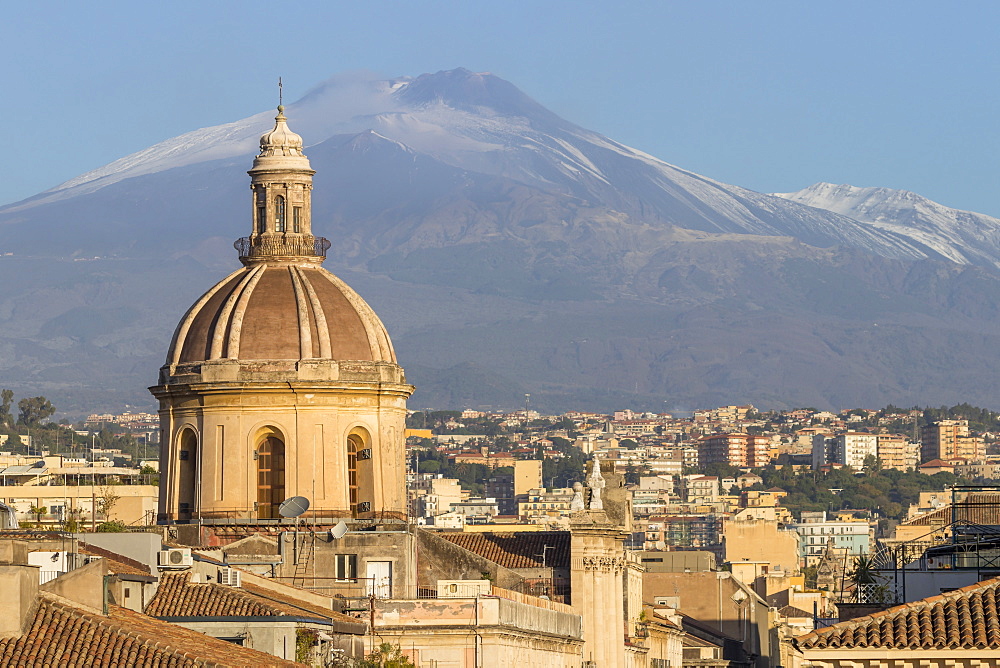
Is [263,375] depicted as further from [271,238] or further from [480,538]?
[480,538]

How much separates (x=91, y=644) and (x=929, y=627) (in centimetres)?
975

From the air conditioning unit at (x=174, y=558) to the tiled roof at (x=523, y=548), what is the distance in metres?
20.8

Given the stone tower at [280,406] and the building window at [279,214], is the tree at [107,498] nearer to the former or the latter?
the stone tower at [280,406]

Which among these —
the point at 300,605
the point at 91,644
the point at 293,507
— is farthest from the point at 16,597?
the point at 293,507

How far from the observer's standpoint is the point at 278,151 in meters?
71.6

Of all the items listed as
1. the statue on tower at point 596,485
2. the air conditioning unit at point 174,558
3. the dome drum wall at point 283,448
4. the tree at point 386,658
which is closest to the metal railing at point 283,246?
the dome drum wall at point 283,448

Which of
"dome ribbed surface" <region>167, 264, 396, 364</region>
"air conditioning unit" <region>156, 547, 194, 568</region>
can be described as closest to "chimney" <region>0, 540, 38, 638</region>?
"air conditioning unit" <region>156, 547, 194, 568</region>

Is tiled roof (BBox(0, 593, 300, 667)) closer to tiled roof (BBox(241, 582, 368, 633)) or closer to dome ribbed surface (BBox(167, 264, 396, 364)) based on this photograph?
tiled roof (BBox(241, 582, 368, 633))

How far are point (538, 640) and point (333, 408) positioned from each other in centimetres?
957

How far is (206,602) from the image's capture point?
4381 centimetres

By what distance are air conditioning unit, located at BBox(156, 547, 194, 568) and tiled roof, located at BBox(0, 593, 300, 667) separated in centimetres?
1357

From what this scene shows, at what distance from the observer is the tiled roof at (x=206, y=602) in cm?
4341

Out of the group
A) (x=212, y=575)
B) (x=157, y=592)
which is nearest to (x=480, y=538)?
(x=212, y=575)

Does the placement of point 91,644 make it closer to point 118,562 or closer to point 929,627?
point 929,627
